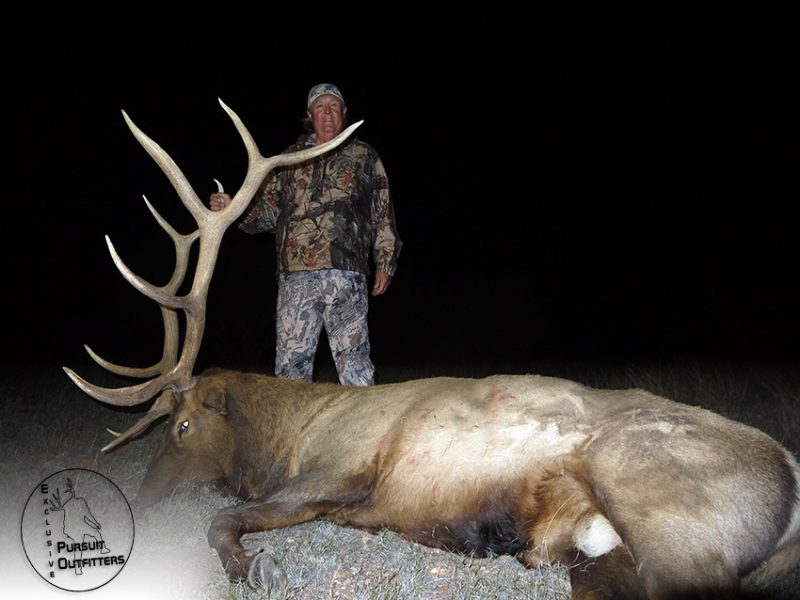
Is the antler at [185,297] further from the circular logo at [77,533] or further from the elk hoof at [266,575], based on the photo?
the elk hoof at [266,575]

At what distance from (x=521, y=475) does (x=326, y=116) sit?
3032 millimetres

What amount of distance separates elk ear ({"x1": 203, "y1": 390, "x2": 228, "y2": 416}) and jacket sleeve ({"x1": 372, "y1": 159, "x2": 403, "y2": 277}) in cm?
172

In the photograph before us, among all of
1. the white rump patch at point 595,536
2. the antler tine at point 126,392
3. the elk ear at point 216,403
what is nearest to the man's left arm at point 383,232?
the elk ear at point 216,403

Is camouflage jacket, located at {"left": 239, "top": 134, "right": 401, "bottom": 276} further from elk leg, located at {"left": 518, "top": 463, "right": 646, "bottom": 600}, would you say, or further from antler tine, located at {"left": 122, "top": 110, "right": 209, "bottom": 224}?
elk leg, located at {"left": 518, "top": 463, "right": 646, "bottom": 600}

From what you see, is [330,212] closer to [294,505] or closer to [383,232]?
[383,232]

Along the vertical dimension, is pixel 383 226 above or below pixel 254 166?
below

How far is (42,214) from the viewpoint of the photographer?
75.7 ft

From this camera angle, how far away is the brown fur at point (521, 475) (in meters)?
2.69

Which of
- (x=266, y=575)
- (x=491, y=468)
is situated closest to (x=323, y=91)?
(x=491, y=468)

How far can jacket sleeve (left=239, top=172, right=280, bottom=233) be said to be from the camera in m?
5.47

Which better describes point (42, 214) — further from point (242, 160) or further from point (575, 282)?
point (575, 282)

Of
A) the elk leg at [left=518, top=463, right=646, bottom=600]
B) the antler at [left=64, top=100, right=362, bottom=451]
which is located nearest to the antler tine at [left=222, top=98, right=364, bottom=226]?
the antler at [left=64, top=100, right=362, bottom=451]

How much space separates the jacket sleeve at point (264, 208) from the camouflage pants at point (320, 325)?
533 millimetres

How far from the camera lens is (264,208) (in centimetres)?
551
